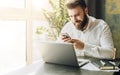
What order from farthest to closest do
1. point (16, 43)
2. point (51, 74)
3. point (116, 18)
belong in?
point (116, 18) → point (16, 43) → point (51, 74)

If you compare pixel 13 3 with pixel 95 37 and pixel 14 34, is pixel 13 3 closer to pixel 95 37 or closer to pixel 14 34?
pixel 14 34

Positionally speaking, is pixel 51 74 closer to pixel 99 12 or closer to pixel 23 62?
pixel 23 62

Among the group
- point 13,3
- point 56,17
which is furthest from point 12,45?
point 56,17

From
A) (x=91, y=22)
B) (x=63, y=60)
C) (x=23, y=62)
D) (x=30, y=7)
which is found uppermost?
(x=30, y=7)

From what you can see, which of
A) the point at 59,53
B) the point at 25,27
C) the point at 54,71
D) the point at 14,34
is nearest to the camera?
the point at 54,71

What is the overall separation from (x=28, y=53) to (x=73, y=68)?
55.2 inches

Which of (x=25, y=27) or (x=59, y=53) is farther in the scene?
(x=25, y=27)

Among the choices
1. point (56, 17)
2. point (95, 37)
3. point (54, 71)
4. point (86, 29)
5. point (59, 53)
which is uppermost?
point (56, 17)

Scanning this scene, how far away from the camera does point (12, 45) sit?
9.01ft

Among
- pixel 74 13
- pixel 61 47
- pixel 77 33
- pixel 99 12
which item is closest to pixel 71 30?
pixel 77 33

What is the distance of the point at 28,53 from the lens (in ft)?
9.53

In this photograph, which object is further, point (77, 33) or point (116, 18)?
point (116, 18)

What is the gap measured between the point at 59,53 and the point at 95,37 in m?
1.35

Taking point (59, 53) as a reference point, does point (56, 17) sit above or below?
above
